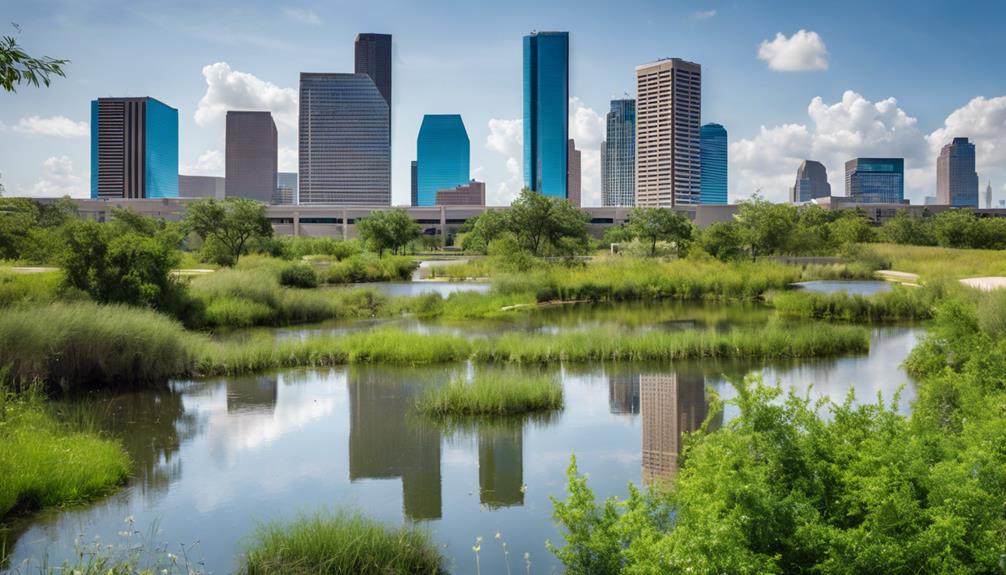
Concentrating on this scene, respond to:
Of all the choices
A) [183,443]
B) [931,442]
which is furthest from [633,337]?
[931,442]

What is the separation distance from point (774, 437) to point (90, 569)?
4.80 metres

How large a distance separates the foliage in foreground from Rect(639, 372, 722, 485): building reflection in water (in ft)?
7.34

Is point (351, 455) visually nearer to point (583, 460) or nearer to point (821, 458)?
point (583, 460)

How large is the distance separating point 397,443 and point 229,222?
38492mm

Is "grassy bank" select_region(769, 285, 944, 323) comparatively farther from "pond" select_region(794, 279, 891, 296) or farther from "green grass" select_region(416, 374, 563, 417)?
"green grass" select_region(416, 374, 563, 417)

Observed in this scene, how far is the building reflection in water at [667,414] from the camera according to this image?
363 inches

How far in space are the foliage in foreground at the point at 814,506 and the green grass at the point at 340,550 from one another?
162 centimetres

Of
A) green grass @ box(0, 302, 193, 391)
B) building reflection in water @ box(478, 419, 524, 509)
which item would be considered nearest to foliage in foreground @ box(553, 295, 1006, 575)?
building reflection in water @ box(478, 419, 524, 509)

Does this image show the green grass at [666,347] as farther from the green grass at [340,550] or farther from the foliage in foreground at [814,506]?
the foliage in foreground at [814,506]

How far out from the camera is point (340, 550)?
6.19 meters

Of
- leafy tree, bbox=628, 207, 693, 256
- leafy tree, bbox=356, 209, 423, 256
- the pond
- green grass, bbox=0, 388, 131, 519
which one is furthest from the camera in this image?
leafy tree, bbox=356, 209, 423, 256

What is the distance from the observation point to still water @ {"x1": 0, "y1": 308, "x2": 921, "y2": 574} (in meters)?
7.43

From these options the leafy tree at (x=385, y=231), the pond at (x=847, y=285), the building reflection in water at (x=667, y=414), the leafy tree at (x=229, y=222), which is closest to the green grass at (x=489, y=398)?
the building reflection in water at (x=667, y=414)

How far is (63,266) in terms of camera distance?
17953mm
